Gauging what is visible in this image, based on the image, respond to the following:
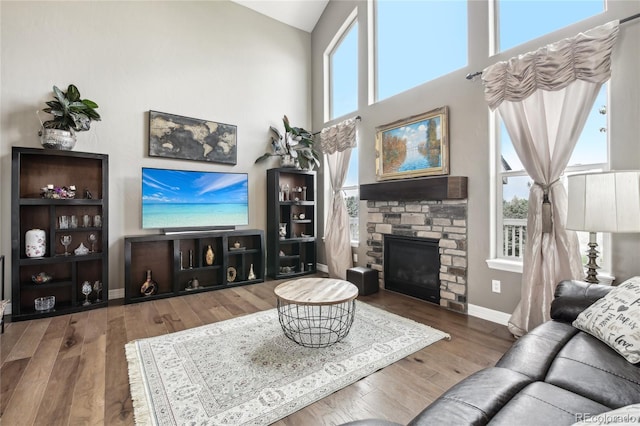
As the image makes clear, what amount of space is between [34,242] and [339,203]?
12.1 ft

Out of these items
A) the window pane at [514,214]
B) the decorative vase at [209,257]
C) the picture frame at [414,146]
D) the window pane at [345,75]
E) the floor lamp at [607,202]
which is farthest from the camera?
the window pane at [345,75]

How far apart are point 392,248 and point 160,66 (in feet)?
13.2

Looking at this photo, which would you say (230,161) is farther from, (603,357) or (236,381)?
(603,357)

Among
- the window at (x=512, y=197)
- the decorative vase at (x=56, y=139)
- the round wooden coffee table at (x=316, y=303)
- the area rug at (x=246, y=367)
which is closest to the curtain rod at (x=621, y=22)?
the window at (x=512, y=197)

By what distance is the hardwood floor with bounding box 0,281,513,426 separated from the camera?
1635mm

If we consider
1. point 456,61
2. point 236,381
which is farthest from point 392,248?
point 236,381

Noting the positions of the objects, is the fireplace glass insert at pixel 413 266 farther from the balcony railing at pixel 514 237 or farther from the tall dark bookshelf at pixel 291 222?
the tall dark bookshelf at pixel 291 222

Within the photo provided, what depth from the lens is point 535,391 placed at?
107 cm

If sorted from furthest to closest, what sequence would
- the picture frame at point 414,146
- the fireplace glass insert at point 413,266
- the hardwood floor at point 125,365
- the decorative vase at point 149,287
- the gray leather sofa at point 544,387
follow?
the decorative vase at point 149,287 < the fireplace glass insert at point 413,266 < the picture frame at point 414,146 < the hardwood floor at point 125,365 < the gray leather sofa at point 544,387

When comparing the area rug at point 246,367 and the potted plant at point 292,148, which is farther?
the potted plant at point 292,148

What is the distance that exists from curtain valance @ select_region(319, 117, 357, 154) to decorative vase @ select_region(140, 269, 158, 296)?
316 centimetres

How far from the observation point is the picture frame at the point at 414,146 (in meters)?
3.35

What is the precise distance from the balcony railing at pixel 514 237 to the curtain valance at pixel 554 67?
1.14 m

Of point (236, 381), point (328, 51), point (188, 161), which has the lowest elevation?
point (236, 381)
